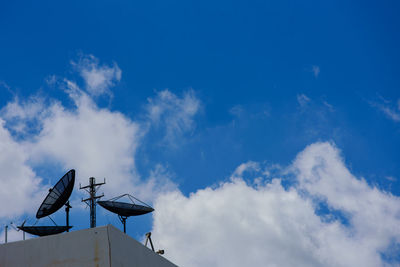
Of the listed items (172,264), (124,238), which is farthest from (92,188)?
(124,238)

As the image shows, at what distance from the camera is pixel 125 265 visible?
19.3 metres

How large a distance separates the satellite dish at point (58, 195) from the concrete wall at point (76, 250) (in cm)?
644

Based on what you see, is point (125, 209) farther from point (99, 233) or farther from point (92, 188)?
point (99, 233)

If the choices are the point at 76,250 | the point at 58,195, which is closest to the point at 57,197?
the point at 58,195

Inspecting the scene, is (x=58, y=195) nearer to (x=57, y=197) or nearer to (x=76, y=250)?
(x=57, y=197)

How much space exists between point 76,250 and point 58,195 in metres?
8.40

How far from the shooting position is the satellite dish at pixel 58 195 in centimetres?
2623

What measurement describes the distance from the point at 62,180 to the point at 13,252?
695 centimetres

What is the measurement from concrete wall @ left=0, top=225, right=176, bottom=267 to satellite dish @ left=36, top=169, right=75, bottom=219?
253 inches

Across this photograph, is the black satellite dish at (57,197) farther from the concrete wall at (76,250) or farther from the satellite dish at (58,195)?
the concrete wall at (76,250)

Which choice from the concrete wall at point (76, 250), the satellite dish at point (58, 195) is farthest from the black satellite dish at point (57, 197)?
the concrete wall at point (76, 250)

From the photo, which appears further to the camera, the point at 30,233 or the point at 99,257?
the point at 30,233

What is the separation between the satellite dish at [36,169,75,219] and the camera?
1033 inches

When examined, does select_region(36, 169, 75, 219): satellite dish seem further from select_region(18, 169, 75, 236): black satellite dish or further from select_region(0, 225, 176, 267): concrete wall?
select_region(0, 225, 176, 267): concrete wall
